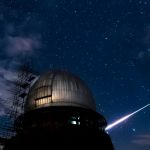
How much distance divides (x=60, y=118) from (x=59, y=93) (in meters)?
2.48

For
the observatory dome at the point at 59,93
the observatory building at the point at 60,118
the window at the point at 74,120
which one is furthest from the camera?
the observatory dome at the point at 59,93

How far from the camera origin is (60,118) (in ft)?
69.4

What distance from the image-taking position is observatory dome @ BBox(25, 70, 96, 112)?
22000 millimetres

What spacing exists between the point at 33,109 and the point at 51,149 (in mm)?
4938

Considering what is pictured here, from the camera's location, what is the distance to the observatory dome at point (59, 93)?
22000 mm

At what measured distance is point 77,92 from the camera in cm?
2302

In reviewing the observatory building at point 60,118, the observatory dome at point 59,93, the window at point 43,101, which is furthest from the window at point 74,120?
the window at point 43,101

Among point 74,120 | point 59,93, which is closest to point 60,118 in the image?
point 74,120

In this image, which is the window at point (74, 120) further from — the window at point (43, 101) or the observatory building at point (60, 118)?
the window at point (43, 101)

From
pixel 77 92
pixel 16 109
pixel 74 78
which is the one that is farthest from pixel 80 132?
pixel 16 109

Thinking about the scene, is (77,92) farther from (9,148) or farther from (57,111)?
(9,148)

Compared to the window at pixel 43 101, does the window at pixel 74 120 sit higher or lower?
lower

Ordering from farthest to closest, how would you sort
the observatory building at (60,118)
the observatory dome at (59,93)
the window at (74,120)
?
the observatory dome at (59,93), the window at (74,120), the observatory building at (60,118)

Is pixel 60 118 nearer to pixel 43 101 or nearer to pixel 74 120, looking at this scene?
pixel 74 120
